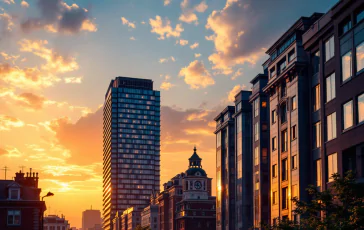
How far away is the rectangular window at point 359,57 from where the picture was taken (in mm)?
48094

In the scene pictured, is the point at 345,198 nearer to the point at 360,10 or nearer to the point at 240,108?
the point at 360,10

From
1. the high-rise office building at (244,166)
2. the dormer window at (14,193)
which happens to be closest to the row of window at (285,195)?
the high-rise office building at (244,166)

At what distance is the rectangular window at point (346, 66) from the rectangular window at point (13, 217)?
50.6 m

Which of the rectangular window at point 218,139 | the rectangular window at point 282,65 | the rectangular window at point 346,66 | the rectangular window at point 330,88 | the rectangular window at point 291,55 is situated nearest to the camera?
the rectangular window at point 346,66

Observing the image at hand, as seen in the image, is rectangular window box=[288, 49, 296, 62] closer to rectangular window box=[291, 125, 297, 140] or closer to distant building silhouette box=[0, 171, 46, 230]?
rectangular window box=[291, 125, 297, 140]

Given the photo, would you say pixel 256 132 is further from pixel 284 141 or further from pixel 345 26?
pixel 345 26

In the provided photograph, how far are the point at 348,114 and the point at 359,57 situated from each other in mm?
4979

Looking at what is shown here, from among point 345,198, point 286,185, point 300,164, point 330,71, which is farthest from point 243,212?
point 345,198

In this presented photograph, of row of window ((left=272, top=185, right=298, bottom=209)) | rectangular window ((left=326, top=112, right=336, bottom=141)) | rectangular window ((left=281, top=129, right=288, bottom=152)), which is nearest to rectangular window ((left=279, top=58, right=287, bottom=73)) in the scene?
rectangular window ((left=281, top=129, right=288, bottom=152))

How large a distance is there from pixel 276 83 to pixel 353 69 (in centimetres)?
2850

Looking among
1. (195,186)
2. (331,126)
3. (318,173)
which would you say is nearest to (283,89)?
(318,173)

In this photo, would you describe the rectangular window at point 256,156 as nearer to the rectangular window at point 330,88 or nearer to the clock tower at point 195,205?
the rectangular window at point 330,88

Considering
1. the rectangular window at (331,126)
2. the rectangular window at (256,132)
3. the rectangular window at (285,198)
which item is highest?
the rectangular window at (256,132)

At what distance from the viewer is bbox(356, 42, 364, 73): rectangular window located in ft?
158
